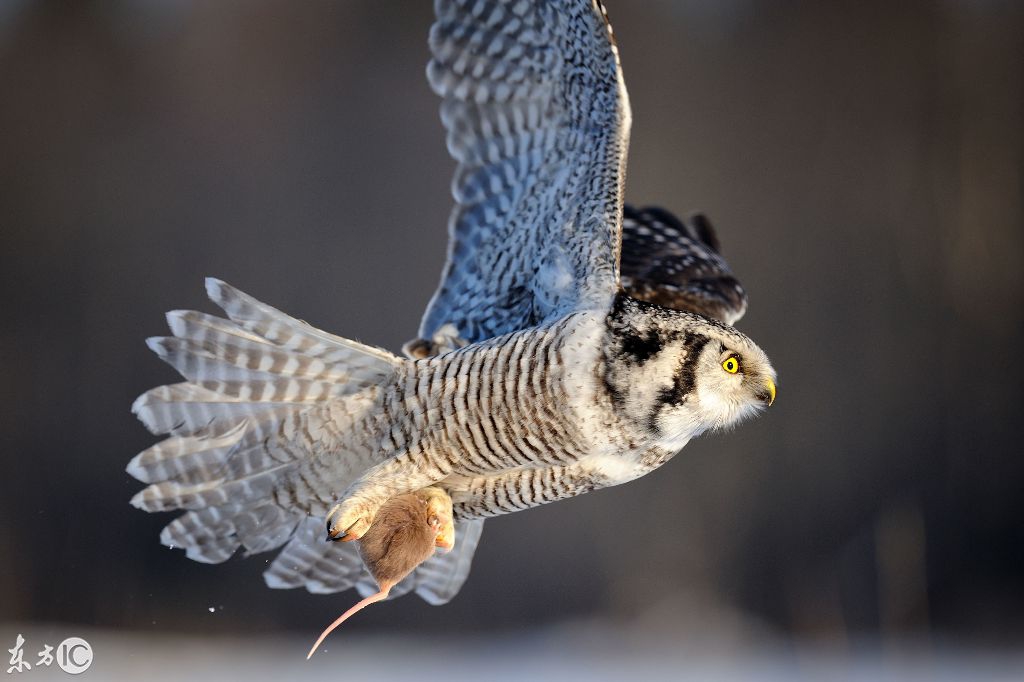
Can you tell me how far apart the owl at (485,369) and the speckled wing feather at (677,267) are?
46 centimetres

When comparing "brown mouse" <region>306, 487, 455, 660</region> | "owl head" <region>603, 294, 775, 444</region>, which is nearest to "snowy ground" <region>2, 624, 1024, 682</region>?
"brown mouse" <region>306, 487, 455, 660</region>

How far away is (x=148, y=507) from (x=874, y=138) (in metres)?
4.32

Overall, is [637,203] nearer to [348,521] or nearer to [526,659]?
[526,659]

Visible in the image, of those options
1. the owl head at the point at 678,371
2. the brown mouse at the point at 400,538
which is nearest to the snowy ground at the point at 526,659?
the brown mouse at the point at 400,538

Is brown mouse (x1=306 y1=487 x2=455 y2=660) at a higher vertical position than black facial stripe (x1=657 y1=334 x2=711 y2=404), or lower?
lower

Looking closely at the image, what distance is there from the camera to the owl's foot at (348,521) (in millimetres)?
1990

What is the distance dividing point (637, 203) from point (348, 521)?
305 cm

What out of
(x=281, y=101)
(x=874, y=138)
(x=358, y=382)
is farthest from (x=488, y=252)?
(x=874, y=138)

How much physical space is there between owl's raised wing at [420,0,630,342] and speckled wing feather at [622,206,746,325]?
401 mm

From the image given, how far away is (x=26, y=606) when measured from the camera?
4.08m

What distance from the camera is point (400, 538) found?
207 cm

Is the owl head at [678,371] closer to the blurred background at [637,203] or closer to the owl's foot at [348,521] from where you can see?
the owl's foot at [348,521]

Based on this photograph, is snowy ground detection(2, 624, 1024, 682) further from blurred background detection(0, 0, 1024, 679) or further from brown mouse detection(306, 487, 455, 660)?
brown mouse detection(306, 487, 455, 660)

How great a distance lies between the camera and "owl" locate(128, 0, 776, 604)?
2.06 m
